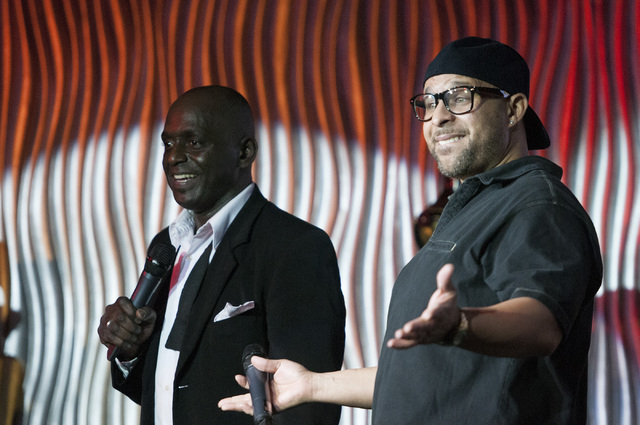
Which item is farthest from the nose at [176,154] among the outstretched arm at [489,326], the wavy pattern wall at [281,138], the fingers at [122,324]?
the outstretched arm at [489,326]

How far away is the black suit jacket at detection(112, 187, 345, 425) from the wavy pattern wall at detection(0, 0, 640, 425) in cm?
118

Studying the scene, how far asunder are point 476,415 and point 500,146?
1.71 feet

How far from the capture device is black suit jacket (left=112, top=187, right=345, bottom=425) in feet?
6.46

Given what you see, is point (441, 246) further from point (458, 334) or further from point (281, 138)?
point (281, 138)

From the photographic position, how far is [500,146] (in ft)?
4.92

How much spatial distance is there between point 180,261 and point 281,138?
4.05 ft

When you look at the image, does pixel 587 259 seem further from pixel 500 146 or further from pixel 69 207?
pixel 69 207

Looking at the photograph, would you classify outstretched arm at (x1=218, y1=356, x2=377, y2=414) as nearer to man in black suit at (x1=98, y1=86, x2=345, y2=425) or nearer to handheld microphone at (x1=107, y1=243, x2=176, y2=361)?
man in black suit at (x1=98, y1=86, x2=345, y2=425)

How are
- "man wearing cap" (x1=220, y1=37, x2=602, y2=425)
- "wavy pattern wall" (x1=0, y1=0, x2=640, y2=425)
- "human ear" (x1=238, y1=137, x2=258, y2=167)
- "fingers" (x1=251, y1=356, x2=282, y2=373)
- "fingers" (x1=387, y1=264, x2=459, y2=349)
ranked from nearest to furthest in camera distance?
"fingers" (x1=387, y1=264, x2=459, y2=349) < "man wearing cap" (x1=220, y1=37, x2=602, y2=425) < "fingers" (x1=251, y1=356, x2=282, y2=373) < "human ear" (x1=238, y1=137, x2=258, y2=167) < "wavy pattern wall" (x1=0, y1=0, x2=640, y2=425)

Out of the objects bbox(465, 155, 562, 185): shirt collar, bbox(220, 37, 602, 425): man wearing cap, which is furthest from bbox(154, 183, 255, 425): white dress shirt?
bbox(465, 155, 562, 185): shirt collar

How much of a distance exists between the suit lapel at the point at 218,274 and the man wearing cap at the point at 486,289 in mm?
447

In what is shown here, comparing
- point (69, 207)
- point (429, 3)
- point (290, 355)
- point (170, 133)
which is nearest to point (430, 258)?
point (290, 355)

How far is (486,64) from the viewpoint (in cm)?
153

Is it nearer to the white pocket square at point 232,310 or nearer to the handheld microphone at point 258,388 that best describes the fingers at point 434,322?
the handheld microphone at point 258,388
